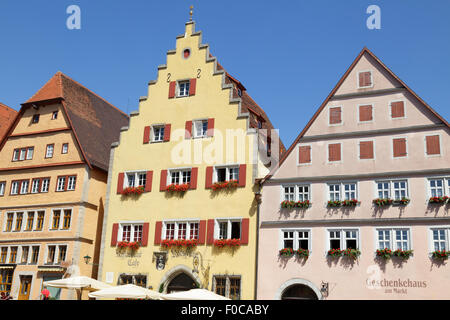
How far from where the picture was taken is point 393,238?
23.3 meters

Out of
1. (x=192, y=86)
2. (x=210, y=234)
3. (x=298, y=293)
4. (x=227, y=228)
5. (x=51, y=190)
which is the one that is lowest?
(x=298, y=293)

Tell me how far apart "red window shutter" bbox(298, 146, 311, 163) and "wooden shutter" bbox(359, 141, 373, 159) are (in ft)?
8.41

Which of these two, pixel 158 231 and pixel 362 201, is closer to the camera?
pixel 362 201

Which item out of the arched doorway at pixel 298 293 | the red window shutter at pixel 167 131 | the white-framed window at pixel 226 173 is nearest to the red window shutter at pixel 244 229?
the white-framed window at pixel 226 173

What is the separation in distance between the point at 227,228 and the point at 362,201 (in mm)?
7076

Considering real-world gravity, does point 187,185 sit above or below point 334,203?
above

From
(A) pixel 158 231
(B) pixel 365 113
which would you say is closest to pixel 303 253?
(B) pixel 365 113

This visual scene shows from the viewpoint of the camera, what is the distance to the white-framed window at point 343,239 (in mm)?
24156

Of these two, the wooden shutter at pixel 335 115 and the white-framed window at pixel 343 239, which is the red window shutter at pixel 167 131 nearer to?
the wooden shutter at pixel 335 115

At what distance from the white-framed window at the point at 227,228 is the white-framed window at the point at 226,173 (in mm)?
2312

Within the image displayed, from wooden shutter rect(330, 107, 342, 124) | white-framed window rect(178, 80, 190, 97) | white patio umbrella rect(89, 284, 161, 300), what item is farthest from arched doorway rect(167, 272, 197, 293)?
wooden shutter rect(330, 107, 342, 124)

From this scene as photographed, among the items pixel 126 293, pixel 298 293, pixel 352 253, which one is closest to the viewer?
pixel 126 293

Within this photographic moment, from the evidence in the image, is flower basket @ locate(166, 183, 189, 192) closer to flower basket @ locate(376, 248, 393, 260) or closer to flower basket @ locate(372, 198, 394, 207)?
flower basket @ locate(372, 198, 394, 207)

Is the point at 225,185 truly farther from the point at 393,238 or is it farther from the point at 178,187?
the point at 393,238
